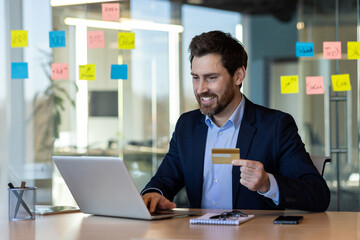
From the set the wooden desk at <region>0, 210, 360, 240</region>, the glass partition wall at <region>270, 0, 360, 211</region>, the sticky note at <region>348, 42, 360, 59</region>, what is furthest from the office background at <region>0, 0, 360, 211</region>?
the wooden desk at <region>0, 210, 360, 240</region>

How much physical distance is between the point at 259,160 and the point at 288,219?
0.49 metres

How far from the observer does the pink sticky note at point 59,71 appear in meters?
4.56

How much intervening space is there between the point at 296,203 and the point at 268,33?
3664mm

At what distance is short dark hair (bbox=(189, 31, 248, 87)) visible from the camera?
2393 mm

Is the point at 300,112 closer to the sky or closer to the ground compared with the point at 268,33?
closer to the ground

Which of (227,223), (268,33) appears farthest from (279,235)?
(268,33)

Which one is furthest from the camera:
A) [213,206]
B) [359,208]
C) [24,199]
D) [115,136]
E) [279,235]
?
[115,136]

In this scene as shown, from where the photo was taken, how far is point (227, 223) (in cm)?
179

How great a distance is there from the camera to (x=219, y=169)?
7.73ft

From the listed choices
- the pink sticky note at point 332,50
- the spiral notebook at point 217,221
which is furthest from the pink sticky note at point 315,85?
the spiral notebook at point 217,221

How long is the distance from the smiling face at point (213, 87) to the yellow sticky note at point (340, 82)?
6.98 feet

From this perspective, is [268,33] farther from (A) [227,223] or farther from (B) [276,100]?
(A) [227,223]

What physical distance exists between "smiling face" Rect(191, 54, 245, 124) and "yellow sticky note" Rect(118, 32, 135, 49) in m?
2.21

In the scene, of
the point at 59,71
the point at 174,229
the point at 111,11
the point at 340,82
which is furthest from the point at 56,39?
the point at 174,229
